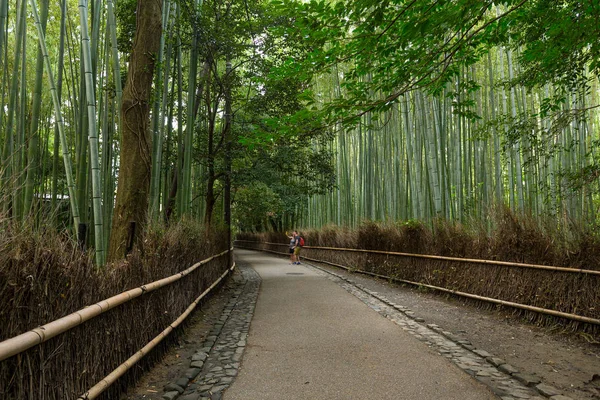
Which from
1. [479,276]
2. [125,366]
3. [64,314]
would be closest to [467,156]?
[479,276]

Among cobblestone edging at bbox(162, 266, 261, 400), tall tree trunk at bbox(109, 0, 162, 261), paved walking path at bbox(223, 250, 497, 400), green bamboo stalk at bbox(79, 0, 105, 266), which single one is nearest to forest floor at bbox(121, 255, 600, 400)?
cobblestone edging at bbox(162, 266, 261, 400)

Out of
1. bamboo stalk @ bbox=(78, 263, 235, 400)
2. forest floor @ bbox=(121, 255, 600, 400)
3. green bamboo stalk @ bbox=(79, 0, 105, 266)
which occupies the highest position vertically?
green bamboo stalk @ bbox=(79, 0, 105, 266)

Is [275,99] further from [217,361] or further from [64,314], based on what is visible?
[64,314]

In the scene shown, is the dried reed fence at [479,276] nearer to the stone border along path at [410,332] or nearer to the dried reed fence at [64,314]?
the stone border along path at [410,332]

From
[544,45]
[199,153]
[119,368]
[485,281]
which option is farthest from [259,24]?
[119,368]

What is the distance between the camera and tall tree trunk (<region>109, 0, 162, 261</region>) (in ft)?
12.7

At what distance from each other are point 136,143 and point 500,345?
3.85m

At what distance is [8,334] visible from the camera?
4.75ft

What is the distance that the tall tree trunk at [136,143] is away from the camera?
3.87 meters

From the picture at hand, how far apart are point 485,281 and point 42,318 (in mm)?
4779

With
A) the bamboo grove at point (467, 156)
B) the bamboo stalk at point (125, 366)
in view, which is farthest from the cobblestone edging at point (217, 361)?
the bamboo grove at point (467, 156)

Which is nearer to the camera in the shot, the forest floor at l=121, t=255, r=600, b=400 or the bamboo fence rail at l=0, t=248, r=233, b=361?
the bamboo fence rail at l=0, t=248, r=233, b=361

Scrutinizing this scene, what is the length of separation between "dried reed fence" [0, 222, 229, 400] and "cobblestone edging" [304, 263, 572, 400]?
88.1 inches

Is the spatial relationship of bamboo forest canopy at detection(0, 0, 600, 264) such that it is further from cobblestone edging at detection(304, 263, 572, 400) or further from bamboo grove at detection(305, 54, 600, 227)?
cobblestone edging at detection(304, 263, 572, 400)
